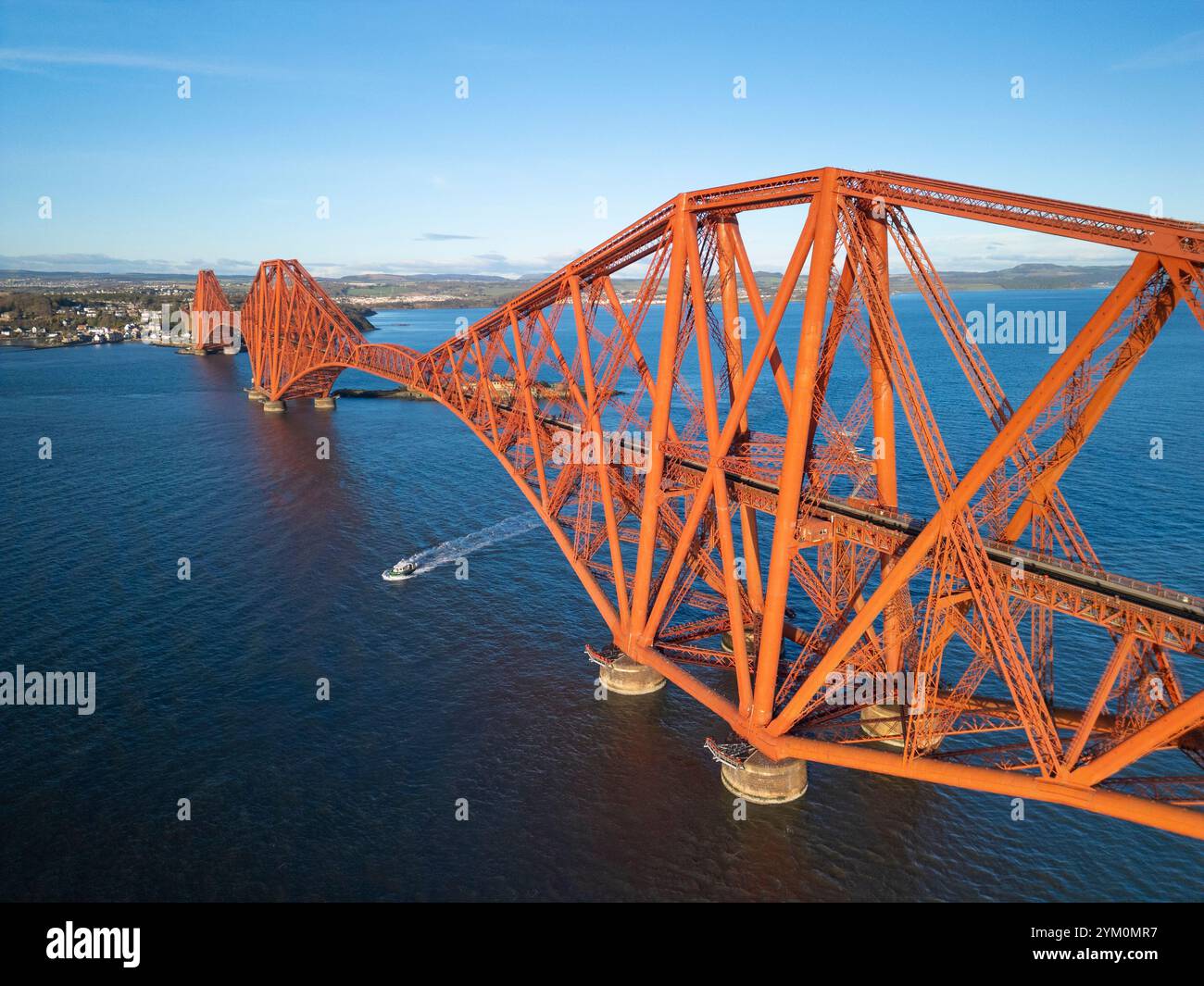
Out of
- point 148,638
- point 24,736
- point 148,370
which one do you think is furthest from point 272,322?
point 24,736

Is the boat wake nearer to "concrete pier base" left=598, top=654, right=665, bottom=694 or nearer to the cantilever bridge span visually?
the cantilever bridge span

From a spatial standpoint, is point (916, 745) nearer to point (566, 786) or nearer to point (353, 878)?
point (566, 786)

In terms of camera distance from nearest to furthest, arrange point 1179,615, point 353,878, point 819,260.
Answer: point 1179,615 < point 819,260 < point 353,878

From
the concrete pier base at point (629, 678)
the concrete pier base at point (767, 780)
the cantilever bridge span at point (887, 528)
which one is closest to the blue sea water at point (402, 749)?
the concrete pier base at point (767, 780)

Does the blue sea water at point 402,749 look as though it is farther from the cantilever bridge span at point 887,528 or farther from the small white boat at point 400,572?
the cantilever bridge span at point 887,528
